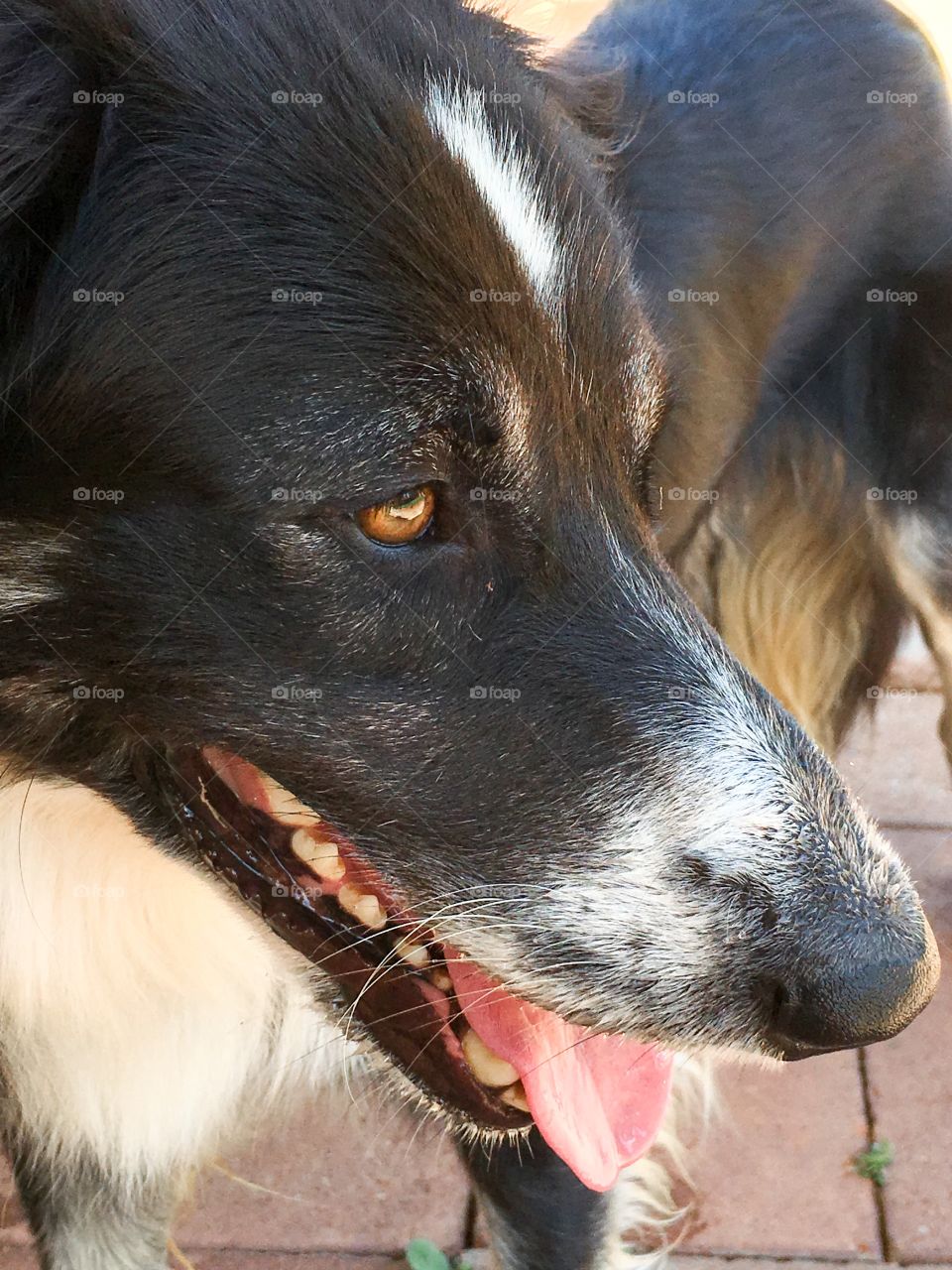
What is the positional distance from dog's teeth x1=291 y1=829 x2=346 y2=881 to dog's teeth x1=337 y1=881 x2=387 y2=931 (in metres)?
0.02

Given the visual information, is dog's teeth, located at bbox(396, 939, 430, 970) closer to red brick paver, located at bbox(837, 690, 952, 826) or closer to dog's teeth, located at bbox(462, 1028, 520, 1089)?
dog's teeth, located at bbox(462, 1028, 520, 1089)

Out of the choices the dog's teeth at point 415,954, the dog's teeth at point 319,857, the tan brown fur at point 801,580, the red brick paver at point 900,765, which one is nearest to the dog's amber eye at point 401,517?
the dog's teeth at point 319,857

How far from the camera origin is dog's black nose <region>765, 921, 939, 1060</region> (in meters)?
1.77

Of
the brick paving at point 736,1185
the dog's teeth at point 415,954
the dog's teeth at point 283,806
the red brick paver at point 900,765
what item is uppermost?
the dog's teeth at point 283,806

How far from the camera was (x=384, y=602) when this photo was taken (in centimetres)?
180

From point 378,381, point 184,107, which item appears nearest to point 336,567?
point 378,381

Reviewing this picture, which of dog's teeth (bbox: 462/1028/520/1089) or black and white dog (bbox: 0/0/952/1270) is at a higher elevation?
black and white dog (bbox: 0/0/952/1270)

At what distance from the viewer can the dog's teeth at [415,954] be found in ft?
6.59

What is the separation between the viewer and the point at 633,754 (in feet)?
5.99

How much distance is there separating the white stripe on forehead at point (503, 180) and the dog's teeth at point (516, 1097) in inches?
43.1

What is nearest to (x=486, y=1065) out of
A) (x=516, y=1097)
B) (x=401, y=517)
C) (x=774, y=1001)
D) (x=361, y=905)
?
(x=516, y=1097)

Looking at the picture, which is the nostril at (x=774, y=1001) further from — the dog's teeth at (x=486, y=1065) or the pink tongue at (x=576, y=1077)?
the dog's teeth at (x=486, y=1065)

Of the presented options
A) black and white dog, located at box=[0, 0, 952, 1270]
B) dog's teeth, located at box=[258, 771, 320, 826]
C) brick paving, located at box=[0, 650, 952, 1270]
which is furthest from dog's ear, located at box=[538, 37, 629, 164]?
brick paving, located at box=[0, 650, 952, 1270]

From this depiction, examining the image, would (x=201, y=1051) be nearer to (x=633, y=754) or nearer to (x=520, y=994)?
(x=520, y=994)
